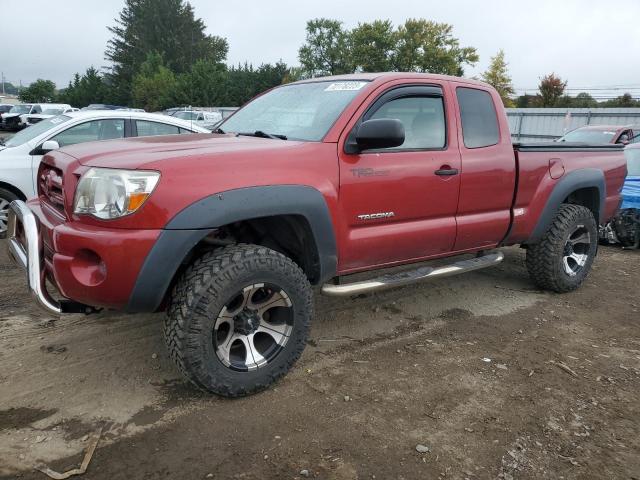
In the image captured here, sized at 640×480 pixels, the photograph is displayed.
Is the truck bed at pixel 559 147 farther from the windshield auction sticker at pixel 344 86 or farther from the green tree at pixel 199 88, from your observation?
the green tree at pixel 199 88

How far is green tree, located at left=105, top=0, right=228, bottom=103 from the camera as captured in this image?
256ft

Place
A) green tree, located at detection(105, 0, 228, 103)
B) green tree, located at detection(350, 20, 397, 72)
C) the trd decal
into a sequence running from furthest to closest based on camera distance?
green tree, located at detection(105, 0, 228, 103) < green tree, located at detection(350, 20, 397, 72) < the trd decal

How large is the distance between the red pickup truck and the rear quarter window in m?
0.02

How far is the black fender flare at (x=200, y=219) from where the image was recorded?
2.68m

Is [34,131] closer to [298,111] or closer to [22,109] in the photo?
[298,111]

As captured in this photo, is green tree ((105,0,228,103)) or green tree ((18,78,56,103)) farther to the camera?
green tree ((105,0,228,103))

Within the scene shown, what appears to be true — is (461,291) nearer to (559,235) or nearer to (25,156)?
(559,235)

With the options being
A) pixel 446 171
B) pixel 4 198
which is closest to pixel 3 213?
pixel 4 198

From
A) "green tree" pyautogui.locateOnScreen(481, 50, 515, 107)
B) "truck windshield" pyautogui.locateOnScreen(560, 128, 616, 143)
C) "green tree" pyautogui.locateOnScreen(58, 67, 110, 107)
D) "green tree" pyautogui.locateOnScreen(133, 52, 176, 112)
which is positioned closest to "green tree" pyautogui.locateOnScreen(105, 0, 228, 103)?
"green tree" pyautogui.locateOnScreen(58, 67, 110, 107)

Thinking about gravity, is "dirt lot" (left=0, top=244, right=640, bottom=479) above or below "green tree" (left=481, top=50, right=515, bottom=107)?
below

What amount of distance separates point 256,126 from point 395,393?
2111mm

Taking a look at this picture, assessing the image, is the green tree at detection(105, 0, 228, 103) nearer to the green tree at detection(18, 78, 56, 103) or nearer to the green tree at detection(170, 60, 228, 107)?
the green tree at detection(18, 78, 56, 103)

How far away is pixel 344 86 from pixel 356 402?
213 centimetres

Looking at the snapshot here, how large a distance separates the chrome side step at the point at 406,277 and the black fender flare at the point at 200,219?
57 centimetres
